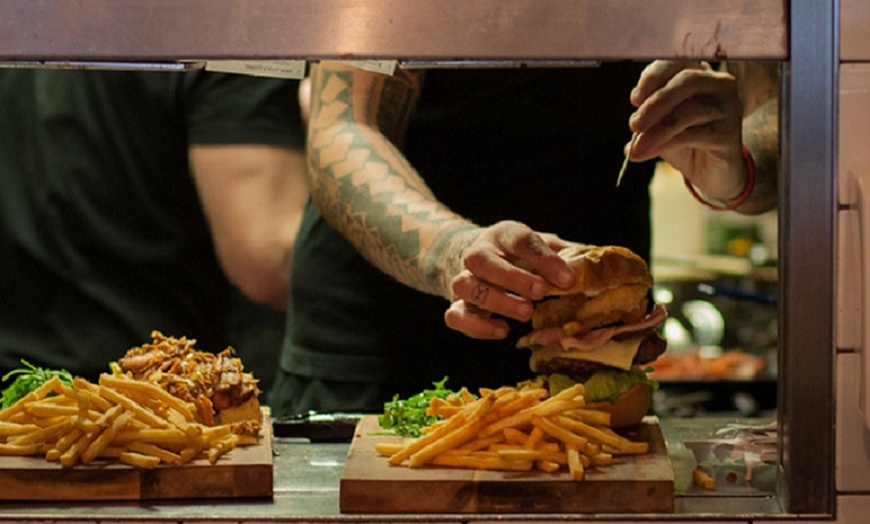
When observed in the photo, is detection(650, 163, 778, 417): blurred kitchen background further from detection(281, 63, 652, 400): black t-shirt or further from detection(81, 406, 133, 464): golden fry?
detection(81, 406, 133, 464): golden fry

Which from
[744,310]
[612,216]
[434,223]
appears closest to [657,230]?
[744,310]

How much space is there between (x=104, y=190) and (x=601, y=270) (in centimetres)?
227

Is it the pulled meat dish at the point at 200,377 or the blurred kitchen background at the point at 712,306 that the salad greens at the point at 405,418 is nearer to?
the pulled meat dish at the point at 200,377

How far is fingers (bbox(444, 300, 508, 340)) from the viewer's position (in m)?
2.08

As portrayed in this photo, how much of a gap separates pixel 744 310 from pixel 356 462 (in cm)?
416

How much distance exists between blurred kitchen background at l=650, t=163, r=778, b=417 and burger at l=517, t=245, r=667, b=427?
0.88 meters

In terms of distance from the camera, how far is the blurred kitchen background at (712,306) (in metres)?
4.44

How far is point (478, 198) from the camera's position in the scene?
10.2 feet

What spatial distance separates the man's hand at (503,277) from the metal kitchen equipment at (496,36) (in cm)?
43

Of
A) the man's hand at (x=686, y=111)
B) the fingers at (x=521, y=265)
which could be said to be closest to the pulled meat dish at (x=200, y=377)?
the fingers at (x=521, y=265)

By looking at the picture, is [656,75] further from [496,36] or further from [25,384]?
[25,384]

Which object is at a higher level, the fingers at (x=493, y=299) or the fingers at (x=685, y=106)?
the fingers at (x=685, y=106)

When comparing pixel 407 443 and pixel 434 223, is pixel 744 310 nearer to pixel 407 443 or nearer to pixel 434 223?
pixel 434 223

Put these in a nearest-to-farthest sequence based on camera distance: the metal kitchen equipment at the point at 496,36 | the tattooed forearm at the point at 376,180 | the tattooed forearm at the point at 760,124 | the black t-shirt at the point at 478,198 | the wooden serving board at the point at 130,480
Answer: the metal kitchen equipment at the point at 496,36
the wooden serving board at the point at 130,480
the tattooed forearm at the point at 760,124
the tattooed forearm at the point at 376,180
the black t-shirt at the point at 478,198
